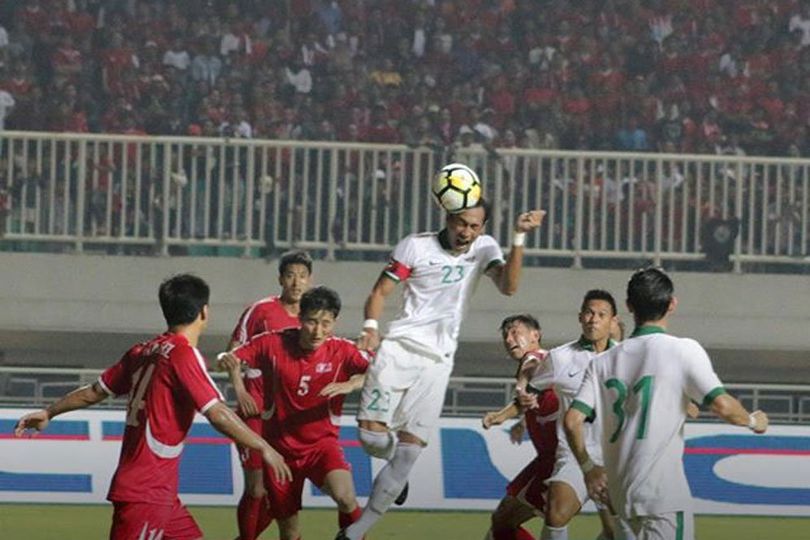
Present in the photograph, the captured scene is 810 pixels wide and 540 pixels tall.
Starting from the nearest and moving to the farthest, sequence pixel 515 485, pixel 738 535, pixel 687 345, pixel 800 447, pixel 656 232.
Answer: pixel 687 345 → pixel 515 485 → pixel 738 535 → pixel 800 447 → pixel 656 232

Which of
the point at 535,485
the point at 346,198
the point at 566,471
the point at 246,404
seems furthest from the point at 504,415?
the point at 346,198

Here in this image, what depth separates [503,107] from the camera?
2173 cm

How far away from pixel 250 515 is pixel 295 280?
1.50 metres

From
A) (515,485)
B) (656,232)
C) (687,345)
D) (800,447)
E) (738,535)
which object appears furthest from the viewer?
(656,232)

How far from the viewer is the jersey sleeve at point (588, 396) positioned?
304 inches

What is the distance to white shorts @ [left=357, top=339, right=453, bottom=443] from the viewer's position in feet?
36.7

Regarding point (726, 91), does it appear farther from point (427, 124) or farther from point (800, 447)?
point (800, 447)

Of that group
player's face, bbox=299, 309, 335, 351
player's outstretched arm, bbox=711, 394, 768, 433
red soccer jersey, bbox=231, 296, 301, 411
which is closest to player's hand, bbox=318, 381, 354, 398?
player's face, bbox=299, 309, 335, 351

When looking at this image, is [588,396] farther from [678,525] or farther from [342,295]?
[342,295]

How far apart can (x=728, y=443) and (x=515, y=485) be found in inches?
203

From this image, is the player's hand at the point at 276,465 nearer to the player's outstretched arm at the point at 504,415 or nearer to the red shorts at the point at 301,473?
the player's outstretched arm at the point at 504,415

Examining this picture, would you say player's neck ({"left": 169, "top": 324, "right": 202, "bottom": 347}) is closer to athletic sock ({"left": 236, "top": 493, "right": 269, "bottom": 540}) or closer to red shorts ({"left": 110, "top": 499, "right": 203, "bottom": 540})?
red shorts ({"left": 110, "top": 499, "right": 203, "bottom": 540})

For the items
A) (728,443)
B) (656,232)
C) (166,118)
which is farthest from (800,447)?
(166,118)

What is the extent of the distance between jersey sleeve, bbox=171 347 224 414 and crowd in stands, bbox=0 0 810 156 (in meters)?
12.9
